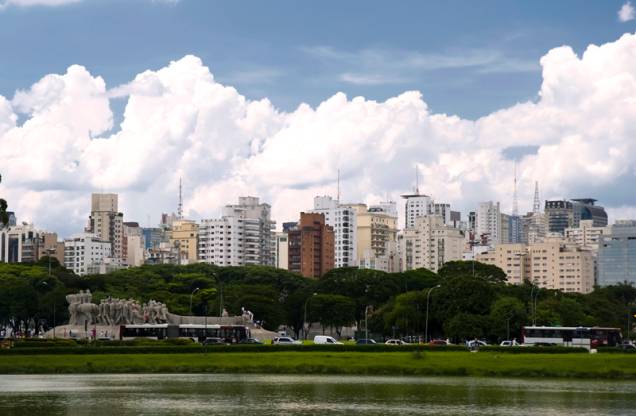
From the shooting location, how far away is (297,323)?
17138 centimetres

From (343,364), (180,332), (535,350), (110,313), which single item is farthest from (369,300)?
(343,364)

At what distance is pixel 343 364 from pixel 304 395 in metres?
22.4

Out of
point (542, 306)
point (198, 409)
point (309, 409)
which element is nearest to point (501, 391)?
point (309, 409)

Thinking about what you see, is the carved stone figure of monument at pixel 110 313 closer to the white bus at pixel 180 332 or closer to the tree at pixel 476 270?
the white bus at pixel 180 332

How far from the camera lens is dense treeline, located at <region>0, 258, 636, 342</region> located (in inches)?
4867

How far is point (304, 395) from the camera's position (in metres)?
60.0

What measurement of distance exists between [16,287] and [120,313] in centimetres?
3411

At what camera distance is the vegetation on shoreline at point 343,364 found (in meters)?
78.9

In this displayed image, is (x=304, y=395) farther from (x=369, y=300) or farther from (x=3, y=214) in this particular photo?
(x=369, y=300)

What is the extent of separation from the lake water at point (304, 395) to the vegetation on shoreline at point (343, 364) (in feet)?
14.2

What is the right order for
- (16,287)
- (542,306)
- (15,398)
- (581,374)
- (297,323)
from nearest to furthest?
1. (15,398)
2. (581,374)
3. (542,306)
4. (16,287)
5. (297,323)

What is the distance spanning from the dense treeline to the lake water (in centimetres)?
4869

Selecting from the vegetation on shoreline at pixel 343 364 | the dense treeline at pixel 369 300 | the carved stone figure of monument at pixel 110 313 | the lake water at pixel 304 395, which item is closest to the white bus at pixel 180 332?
the carved stone figure of monument at pixel 110 313

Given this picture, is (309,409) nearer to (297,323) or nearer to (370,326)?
(370,326)
